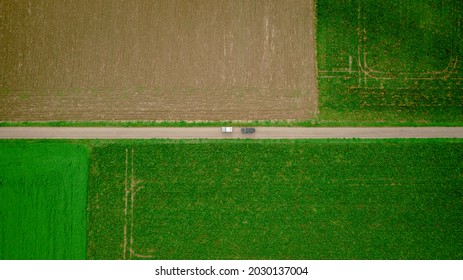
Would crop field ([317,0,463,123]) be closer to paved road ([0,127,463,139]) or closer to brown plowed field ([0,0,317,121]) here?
paved road ([0,127,463,139])

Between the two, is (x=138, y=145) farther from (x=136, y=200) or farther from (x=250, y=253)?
(x=250, y=253)

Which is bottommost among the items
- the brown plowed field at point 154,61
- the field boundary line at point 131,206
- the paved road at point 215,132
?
the field boundary line at point 131,206

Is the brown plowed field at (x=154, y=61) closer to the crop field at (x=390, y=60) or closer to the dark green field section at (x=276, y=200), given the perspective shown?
the crop field at (x=390, y=60)

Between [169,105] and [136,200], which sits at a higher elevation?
[169,105]

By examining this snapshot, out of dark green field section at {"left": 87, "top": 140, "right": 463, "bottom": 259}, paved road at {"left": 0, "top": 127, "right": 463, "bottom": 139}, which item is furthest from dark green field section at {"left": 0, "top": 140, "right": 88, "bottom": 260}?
dark green field section at {"left": 87, "top": 140, "right": 463, "bottom": 259}

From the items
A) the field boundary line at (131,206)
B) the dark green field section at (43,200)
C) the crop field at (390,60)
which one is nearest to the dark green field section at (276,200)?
the field boundary line at (131,206)

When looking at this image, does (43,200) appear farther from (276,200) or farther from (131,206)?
(276,200)

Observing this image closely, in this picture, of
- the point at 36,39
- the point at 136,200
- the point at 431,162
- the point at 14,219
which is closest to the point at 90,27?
the point at 36,39
